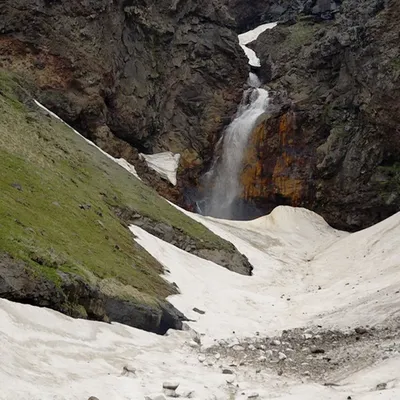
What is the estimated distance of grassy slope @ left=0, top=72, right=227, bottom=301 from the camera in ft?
51.5

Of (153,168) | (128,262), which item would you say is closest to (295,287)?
(128,262)

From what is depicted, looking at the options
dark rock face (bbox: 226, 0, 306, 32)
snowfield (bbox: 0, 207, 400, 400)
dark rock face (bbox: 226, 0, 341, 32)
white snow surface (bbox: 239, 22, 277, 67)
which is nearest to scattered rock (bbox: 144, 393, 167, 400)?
snowfield (bbox: 0, 207, 400, 400)

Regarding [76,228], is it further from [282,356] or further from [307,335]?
[282,356]

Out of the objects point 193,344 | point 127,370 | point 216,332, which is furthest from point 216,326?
point 127,370

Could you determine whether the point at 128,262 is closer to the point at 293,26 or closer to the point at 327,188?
the point at 327,188

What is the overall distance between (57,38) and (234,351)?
136 ft

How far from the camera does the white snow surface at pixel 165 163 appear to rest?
180ft

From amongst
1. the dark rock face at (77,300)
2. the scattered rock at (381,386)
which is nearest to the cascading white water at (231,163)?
the dark rock face at (77,300)

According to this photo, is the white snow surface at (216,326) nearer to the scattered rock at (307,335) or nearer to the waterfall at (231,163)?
the scattered rock at (307,335)

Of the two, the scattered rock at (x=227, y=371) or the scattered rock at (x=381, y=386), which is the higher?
the scattered rock at (x=227, y=371)

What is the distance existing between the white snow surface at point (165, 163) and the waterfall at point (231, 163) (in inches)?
228

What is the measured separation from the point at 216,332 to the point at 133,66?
43797 mm

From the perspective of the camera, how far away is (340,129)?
60781 mm

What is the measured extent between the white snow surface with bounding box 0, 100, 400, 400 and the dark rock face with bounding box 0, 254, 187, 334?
472 millimetres
